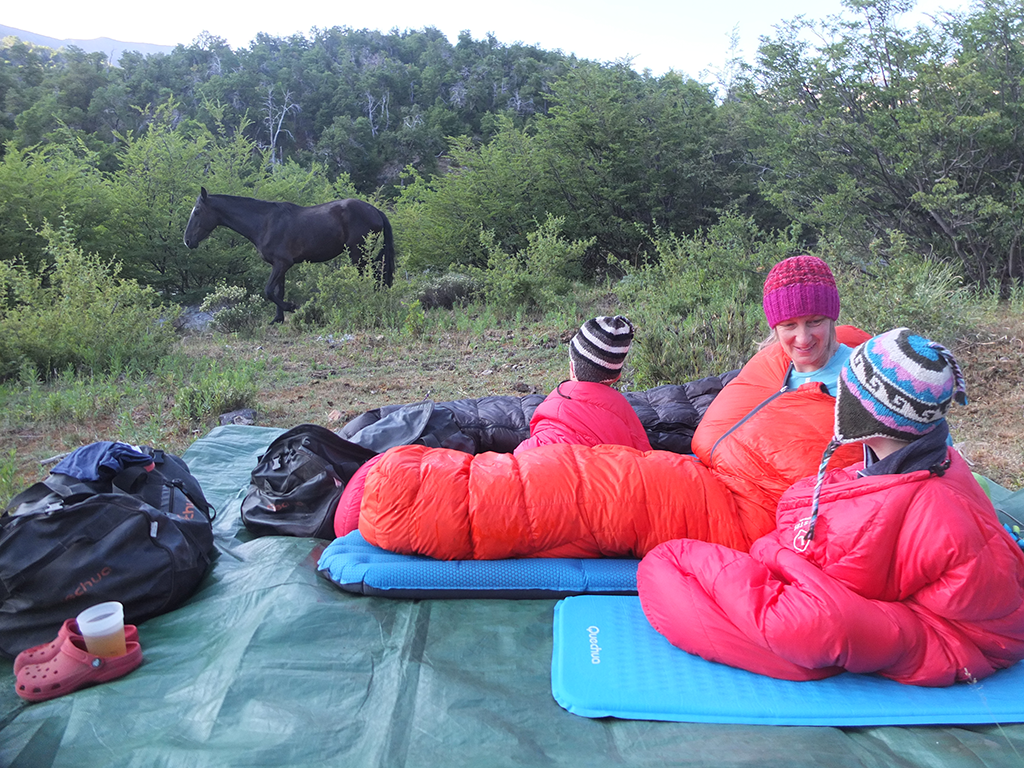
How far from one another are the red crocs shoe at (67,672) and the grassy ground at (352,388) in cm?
183

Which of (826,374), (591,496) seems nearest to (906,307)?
(826,374)

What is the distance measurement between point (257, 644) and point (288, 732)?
1.14 feet

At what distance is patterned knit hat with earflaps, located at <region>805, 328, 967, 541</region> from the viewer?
146 cm

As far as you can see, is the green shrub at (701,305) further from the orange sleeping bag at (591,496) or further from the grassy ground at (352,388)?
the orange sleeping bag at (591,496)

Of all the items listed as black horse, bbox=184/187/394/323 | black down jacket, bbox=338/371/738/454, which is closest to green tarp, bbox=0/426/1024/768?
black down jacket, bbox=338/371/738/454

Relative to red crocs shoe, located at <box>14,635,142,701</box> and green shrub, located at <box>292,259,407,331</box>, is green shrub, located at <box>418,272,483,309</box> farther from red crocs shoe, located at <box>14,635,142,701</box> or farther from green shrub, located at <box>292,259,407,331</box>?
red crocs shoe, located at <box>14,635,142,701</box>

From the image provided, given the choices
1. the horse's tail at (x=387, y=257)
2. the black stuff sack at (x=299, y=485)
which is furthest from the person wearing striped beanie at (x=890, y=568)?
the horse's tail at (x=387, y=257)

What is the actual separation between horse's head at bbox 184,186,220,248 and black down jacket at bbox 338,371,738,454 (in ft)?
22.3

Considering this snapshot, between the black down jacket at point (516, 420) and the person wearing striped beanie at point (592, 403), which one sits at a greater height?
the person wearing striped beanie at point (592, 403)

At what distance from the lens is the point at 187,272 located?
10742 mm

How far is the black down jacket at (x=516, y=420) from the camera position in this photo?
3.23 metres

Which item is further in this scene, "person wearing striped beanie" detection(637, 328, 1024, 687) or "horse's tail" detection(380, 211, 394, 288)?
"horse's tail" detection(380, 211, 394, 288)

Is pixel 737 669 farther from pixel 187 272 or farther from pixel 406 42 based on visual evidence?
pixel 406 42

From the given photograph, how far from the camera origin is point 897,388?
148 centimetres
